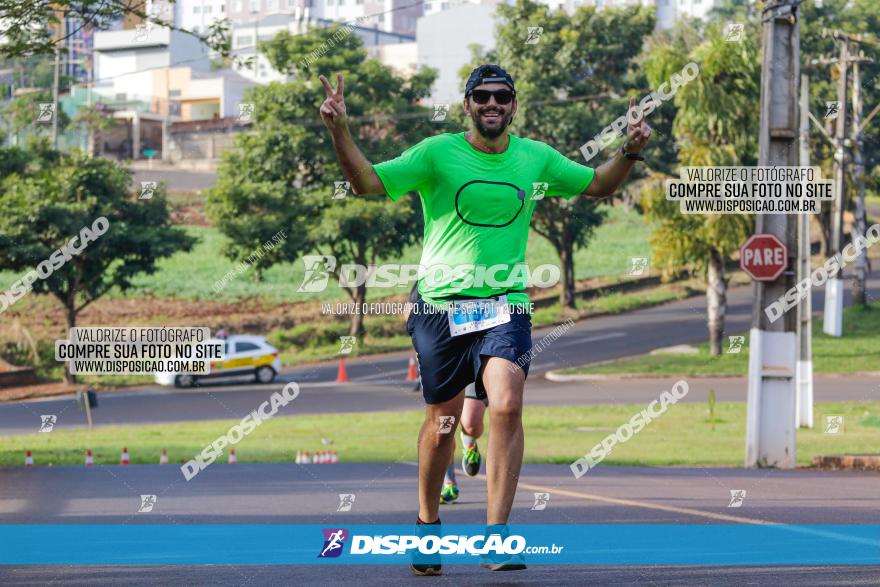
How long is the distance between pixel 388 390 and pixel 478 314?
3265cm

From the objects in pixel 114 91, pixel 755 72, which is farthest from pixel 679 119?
pixel 114 91

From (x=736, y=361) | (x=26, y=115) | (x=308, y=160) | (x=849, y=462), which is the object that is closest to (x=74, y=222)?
(x=308, y=160)

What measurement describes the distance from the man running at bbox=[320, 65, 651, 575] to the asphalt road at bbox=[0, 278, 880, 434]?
1023 inches

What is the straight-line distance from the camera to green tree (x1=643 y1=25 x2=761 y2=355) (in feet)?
126

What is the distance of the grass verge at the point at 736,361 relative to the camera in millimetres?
40375

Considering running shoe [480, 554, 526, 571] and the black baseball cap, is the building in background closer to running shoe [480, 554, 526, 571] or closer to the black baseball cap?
the black baseball cap

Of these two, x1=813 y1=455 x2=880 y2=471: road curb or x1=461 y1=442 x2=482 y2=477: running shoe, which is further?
x1=813 y1=455 x2=880 y2=471: road curb

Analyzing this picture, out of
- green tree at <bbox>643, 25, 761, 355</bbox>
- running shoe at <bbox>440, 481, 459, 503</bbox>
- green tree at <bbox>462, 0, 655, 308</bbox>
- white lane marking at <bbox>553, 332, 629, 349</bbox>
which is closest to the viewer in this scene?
running shoe at <bbox>440, 481, 459, 503</bbox>

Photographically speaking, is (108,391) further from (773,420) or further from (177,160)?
(177,160)

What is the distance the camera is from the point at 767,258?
650 inches

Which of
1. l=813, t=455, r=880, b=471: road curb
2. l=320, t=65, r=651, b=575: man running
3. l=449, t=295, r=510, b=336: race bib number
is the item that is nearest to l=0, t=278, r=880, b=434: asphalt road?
l=813, t=455, r=880, b=471: road curb

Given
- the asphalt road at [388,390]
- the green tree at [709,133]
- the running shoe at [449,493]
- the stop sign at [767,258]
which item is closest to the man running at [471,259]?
the running shoe at [449,493]

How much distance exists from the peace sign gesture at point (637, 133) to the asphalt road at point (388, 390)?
26.4 meters

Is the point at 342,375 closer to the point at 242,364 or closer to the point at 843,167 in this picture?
the point at 242,364
